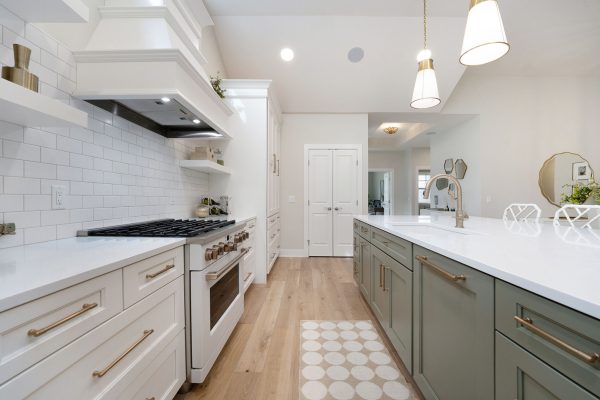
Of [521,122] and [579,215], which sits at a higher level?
[521,122]

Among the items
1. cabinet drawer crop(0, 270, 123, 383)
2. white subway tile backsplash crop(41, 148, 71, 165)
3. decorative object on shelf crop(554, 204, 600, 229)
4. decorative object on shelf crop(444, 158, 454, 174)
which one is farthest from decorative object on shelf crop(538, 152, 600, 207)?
white subway tile backsplash crop(41, 148, 71, 165)

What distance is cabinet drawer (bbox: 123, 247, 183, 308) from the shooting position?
940mm

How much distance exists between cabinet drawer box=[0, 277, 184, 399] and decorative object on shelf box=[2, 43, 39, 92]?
0.93 m

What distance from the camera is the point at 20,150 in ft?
3.72

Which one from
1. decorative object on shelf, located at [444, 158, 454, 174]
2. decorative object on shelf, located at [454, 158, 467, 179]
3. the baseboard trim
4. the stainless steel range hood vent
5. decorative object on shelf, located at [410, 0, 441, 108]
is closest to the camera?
the stainless steel range hood vent

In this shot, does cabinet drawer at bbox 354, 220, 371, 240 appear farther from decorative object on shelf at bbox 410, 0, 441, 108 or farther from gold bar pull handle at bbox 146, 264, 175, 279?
gold bar pull handle at bbox 146, 264, 175, 279

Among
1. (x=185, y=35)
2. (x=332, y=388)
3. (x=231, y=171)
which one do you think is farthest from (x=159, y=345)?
(x=231, y=171)

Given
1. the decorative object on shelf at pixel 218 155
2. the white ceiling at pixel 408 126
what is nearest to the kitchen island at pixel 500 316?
the decorative object on shelf at pixel 218 155

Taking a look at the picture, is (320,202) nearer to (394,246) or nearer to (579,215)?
(394,246)

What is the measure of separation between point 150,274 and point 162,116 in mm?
1292

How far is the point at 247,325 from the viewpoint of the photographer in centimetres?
215

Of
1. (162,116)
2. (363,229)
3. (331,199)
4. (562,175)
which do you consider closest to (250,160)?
(162,116)

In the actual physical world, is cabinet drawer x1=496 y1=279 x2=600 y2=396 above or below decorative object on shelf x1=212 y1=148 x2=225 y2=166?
below

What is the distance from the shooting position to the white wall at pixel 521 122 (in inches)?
183
